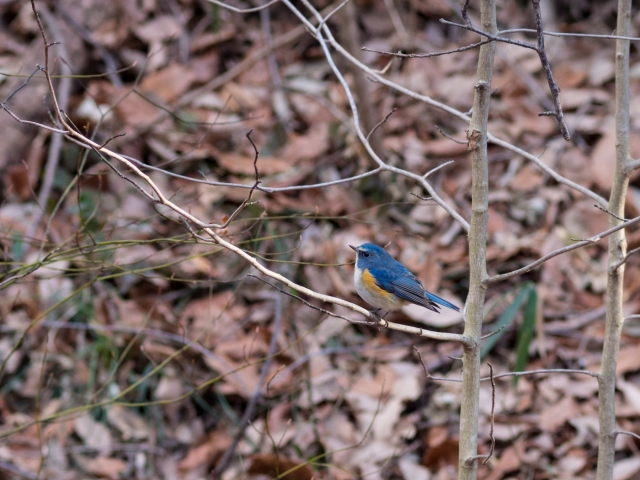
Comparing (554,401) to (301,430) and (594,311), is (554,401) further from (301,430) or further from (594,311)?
(301,430)

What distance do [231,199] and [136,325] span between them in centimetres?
147

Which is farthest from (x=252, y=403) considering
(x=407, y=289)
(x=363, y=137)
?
(x=363, y=137)

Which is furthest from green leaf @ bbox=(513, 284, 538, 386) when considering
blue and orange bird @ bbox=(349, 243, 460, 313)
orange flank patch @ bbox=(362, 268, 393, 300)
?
orange flank patch @ bbox=(362, 268, 393, 300)

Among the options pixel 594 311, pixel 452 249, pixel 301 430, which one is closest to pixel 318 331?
pixel 301 430

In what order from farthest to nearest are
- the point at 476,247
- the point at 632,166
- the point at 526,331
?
the point at 526,331 < the point at 632,166 < the point at 476,247

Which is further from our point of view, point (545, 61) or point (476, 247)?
point (476, 247)

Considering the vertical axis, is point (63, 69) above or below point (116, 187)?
above

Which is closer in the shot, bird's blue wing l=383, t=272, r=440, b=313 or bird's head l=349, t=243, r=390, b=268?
bird's blue wing l=383, t=272, r=440, b=313

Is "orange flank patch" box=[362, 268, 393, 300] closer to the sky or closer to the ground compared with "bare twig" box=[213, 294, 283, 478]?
closer to the sky

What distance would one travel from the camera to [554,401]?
527 cm

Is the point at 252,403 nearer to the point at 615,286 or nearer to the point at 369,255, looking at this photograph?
the point at 369,255

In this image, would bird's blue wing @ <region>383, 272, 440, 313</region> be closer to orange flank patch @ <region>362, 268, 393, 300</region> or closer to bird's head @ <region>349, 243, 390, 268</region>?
orange flank patch @ <region>362, 268, 393, 300</region>

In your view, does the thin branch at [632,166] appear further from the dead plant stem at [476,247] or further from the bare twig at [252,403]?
the bare twig at [252,403]

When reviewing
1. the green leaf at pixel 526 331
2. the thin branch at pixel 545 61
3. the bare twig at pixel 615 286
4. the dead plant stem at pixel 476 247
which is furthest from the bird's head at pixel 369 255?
the thin branch at pixel 545 61
